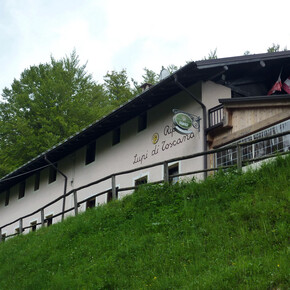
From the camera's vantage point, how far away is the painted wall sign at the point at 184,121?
67.2 ft

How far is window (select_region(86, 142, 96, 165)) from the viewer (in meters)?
28.3

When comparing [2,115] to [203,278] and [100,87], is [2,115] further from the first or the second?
[203,278]

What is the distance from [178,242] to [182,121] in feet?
24.8

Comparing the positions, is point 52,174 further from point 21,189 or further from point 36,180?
point 21,189

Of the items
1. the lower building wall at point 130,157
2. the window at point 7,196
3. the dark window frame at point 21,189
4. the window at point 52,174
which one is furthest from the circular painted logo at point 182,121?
the window at point 7,196

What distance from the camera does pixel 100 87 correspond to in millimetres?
45500

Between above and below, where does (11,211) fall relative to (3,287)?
above

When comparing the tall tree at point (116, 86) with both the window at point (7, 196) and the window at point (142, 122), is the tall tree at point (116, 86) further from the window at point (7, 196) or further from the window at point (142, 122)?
the window at point (142, 122)

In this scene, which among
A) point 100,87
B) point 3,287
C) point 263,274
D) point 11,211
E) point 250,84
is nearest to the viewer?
point 263,274

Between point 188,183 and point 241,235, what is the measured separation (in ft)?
15.4

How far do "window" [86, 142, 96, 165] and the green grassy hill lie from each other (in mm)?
8875

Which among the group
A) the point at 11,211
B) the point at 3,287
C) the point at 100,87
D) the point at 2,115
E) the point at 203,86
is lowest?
the point at 3,287

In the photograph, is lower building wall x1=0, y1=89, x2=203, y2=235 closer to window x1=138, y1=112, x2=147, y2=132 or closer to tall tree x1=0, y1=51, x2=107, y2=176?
window x1=138, y1=112, x2=147, y2=132

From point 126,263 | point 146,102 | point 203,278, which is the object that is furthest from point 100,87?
point 203,278
